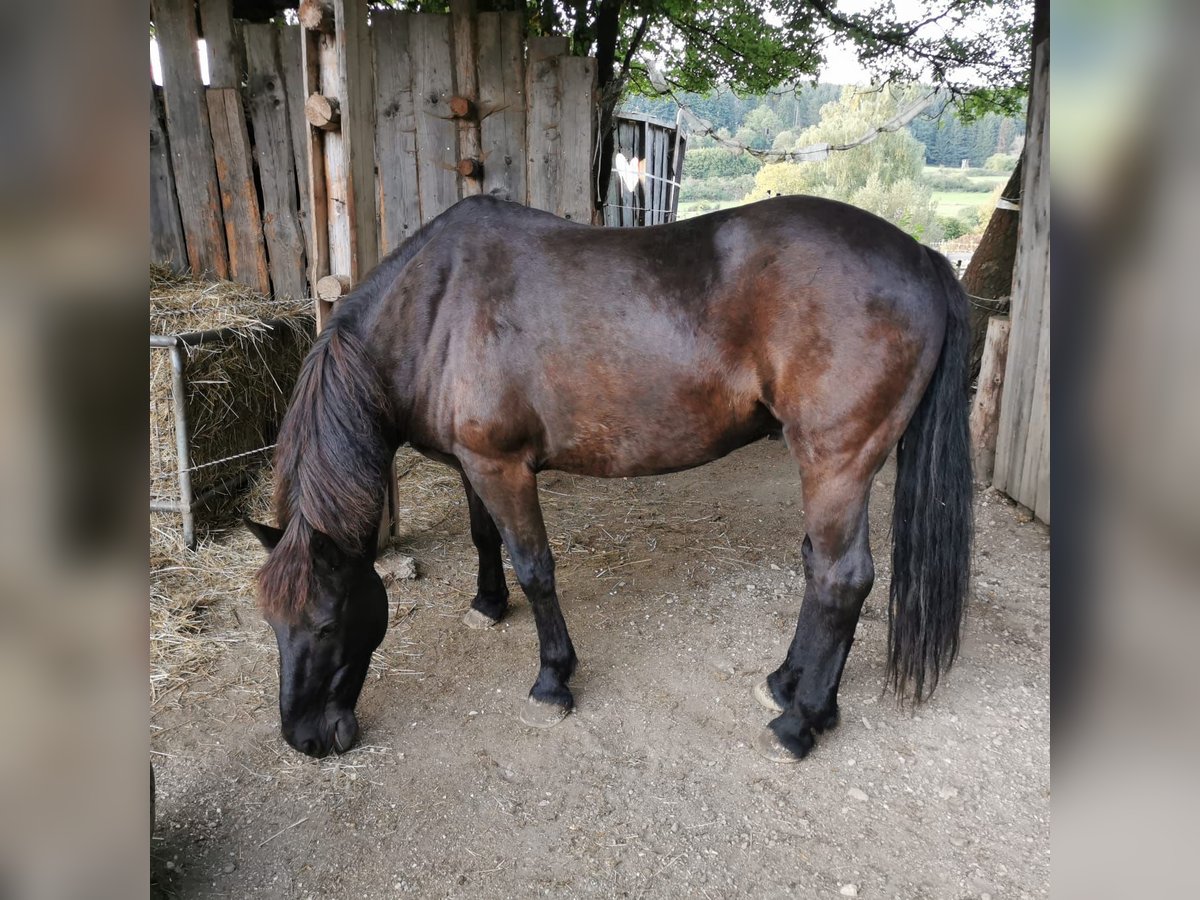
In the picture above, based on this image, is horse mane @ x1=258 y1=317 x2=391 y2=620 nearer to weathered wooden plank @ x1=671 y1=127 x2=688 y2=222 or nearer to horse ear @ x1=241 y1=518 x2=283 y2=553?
horse ear @ x1=241 y1=518 x2=283 y2=553

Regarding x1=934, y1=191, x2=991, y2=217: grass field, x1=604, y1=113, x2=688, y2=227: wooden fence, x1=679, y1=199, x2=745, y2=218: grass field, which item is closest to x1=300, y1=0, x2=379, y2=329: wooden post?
x1=604, y1=113, x2=688, y2=227: wooden fence

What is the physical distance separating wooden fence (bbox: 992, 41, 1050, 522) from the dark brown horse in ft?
6.85

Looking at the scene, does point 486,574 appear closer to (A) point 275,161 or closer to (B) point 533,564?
(B) point 533,564

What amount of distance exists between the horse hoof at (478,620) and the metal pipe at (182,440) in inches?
63.4

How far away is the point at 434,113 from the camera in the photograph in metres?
4.70

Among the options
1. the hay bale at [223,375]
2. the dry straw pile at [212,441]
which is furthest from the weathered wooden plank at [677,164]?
the dry straw pile at [212,441]

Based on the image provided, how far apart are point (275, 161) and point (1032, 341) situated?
4.72 m

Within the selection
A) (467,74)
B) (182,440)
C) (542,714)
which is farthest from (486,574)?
(467,74)

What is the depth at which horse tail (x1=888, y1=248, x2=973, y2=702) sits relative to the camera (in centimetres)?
249
